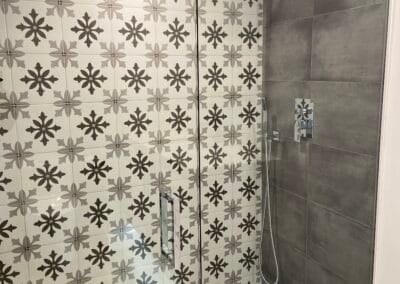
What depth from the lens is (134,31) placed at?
1762mm

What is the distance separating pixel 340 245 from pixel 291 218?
343 mm

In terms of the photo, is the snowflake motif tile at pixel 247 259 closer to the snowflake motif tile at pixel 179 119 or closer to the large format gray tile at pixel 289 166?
the large format gray tile at pixel 289 166

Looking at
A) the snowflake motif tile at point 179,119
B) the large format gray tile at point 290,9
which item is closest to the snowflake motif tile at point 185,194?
the snowflake motif tile at point 179,119

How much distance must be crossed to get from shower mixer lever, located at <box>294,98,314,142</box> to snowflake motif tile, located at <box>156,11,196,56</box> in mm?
614

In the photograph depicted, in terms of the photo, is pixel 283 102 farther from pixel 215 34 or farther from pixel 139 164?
pixel 139 164

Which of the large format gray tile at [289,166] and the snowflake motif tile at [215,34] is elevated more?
the snowflake motif tile at [215,34]

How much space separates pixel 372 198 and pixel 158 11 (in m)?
1.26

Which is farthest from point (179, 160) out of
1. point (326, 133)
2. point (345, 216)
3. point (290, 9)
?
point (290, 9)

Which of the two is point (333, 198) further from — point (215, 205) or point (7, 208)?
point (7, 208)

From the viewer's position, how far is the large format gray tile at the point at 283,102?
6.27 ft

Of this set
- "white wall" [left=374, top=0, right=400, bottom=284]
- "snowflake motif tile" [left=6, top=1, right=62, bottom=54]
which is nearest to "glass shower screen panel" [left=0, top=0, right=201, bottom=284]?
"snowflake motif tile" [left=6, top=1, right=62, bottom=54]

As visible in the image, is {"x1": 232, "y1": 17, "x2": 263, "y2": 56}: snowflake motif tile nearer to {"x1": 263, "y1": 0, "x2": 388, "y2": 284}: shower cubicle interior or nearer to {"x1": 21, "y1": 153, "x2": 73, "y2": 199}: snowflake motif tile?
{"x1": 263, "y1": 0, "x2": 388, "y2": 284}: shower cubicle interior

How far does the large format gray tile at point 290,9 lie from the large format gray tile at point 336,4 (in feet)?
0.15

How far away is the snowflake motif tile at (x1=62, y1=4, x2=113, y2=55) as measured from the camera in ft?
5.37
